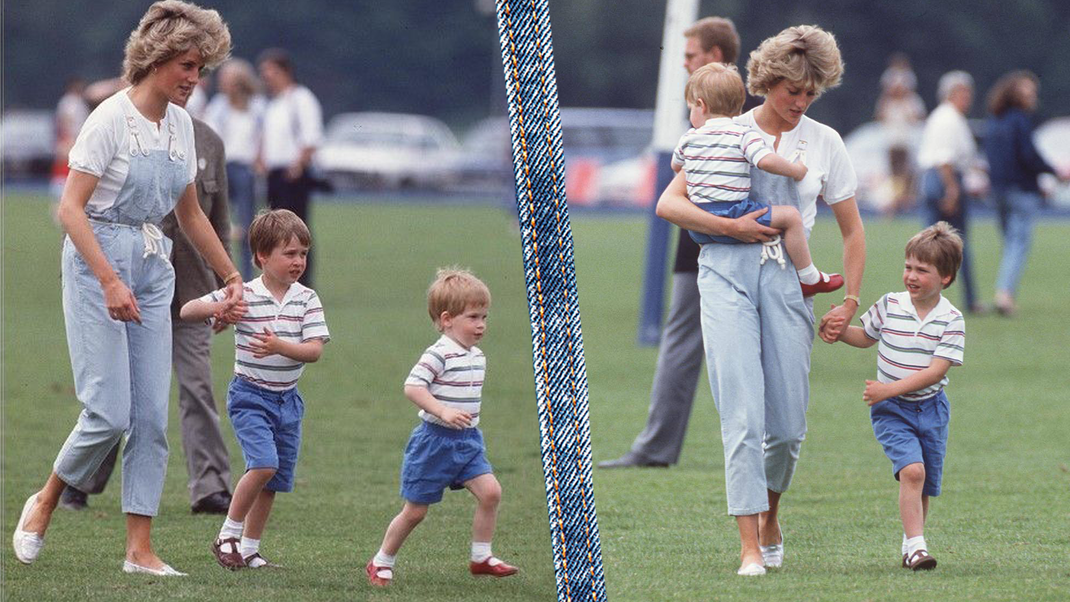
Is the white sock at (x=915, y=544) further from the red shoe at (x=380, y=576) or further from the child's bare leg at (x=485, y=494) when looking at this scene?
the red shoe at (x=380, y=576)

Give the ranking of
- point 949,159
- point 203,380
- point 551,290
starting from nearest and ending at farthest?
1. point 551,290
2. point 203,380
3. point 949,159

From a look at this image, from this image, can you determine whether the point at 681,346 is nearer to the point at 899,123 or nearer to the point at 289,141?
the point at 289,141

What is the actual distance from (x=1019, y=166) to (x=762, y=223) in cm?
1136

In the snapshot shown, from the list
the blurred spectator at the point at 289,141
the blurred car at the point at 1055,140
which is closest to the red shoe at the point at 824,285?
the blurred spectator at the point at 289,141

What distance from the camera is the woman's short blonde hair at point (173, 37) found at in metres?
5.25

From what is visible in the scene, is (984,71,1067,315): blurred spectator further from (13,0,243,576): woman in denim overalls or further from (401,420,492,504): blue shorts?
(13,0,243,576): woman in denim overalls

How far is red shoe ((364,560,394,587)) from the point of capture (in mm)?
5504

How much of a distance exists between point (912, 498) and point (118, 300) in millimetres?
2696

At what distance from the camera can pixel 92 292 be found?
5.30m

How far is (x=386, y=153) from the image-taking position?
46562 millimetres

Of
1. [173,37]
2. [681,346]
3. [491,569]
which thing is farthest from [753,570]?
[173,37]

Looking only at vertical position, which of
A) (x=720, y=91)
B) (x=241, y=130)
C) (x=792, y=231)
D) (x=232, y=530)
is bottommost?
(x=232, y=530)

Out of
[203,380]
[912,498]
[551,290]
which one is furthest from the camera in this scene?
[203,380]

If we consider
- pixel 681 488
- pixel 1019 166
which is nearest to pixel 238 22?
pixel 1019 166
